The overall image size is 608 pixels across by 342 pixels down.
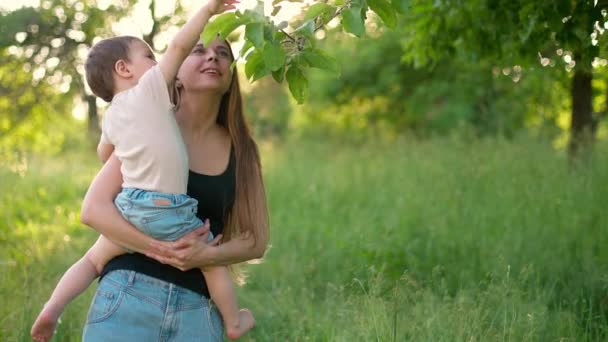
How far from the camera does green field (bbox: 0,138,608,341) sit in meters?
3.41

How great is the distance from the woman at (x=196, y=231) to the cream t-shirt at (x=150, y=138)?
16 centimetres

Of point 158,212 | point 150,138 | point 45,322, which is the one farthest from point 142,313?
point 150,138

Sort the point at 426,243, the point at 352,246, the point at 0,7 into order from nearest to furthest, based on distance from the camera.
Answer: the point at 352,246 < the point at 426,243 < the point at 0,7

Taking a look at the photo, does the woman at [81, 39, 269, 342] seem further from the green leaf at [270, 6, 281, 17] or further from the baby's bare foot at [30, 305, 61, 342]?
the green leaf at [270, 6, 281, 17]

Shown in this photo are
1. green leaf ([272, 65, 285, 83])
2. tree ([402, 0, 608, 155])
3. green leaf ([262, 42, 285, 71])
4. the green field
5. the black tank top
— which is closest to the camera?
green leaf ([262, 42, 285, 71])

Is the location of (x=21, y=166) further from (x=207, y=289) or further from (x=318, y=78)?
(x=318, y=78)

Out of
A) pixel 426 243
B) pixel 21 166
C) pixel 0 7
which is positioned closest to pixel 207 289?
pixel 426 243

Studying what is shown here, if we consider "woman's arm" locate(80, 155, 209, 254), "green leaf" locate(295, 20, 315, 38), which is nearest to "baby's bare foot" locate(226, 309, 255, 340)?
"woman's arm" locate(80, 155, 209, 254)

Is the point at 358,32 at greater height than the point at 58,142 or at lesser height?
greater

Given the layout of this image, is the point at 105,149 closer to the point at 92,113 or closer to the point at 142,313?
the point at 142,313

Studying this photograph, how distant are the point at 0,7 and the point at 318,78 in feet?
21.3

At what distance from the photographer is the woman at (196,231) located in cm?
239

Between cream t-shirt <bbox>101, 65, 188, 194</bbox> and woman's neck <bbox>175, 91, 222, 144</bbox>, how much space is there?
0.35 meters

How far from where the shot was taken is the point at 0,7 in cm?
893
